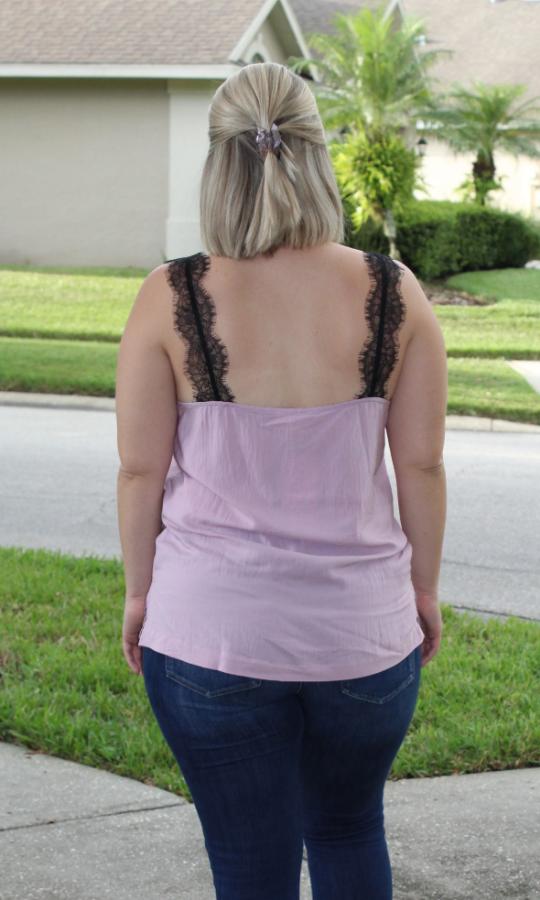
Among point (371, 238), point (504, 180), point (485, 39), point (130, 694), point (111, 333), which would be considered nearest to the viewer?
point (130, 694)

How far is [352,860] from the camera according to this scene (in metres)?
2.28

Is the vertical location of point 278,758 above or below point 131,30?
below

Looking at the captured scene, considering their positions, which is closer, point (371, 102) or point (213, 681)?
point (213, 681)

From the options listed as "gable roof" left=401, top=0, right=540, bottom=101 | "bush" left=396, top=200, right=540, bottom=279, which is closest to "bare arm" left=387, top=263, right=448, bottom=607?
"bush" left=396, top=200, right=540, bottom=279

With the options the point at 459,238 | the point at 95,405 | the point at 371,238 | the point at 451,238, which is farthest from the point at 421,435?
the point at 459,238

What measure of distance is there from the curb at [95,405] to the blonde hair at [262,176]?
31.0 feet

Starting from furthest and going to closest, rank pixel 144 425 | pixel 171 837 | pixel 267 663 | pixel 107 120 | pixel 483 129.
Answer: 1. pixel 483 129
2. pixel 107 120
3. pixel 171 837
4. pixel 144 425
5. pixel 267 663

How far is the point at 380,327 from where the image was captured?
2.13 meters

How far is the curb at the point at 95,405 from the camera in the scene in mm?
11602

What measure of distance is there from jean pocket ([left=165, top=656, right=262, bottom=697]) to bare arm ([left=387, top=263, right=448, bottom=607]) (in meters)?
0.49

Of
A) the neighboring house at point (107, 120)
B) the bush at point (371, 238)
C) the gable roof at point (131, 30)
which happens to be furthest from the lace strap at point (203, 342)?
the gable roof at point (131, 30)

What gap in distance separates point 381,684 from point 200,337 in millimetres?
669

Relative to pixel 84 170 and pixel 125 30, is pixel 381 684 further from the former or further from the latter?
pixel 125 30

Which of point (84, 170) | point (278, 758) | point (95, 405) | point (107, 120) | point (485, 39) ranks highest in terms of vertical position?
point (485, 39)
